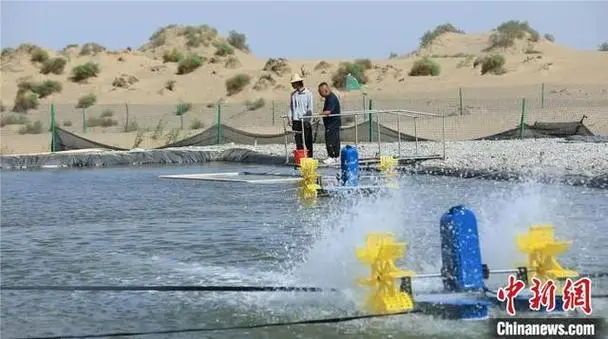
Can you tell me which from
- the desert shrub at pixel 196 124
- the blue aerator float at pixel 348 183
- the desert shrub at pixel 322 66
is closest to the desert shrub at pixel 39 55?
the desert shrub at pixel 322 66

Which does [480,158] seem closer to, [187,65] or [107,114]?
[107,114]

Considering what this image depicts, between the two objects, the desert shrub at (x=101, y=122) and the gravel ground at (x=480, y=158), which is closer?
the gravel ground at (x=480, y=158)

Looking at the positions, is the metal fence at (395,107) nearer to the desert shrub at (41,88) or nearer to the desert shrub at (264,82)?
the desert shrub at (264,82)

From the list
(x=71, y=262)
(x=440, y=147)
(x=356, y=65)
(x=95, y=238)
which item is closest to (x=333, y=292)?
(x=71, y=262)

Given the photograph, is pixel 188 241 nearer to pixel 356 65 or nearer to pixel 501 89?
pixel 501 89

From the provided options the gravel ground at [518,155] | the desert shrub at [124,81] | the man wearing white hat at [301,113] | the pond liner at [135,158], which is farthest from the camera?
the desert shrub at [124,81]

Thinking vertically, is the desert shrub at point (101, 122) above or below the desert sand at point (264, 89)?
below

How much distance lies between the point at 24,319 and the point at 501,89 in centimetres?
4471

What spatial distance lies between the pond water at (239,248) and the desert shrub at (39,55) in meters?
49.4

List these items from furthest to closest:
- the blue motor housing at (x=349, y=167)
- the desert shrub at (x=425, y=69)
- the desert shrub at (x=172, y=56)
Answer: the desert shrub at (x=172, y=56) < the desert shrub at (x=425, y=69) < the blue motor housing at (x=349, y=167)

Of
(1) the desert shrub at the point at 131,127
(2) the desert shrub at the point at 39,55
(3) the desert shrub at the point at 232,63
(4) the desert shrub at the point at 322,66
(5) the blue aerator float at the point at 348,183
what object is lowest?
(1) the desert shrub at the point at 131,127

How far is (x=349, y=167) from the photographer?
693 inches

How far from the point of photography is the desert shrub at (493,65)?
58094 millimetres

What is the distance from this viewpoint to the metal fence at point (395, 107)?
38.5 meters
